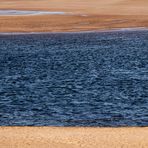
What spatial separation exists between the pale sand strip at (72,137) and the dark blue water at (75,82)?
206 centimetres

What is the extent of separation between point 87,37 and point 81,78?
84.0 feet

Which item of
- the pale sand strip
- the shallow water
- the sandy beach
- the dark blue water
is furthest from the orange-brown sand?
the pale sand strip

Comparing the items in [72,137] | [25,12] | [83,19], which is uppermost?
[72,137]

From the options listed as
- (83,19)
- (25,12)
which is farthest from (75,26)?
(25,12)

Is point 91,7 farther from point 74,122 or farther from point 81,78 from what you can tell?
point 74,122

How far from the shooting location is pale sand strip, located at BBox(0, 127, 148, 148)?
53.0 ft

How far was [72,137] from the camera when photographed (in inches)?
676

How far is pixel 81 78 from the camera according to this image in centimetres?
3170

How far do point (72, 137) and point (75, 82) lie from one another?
13.1m

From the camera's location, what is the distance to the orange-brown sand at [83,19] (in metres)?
Answer: 65.9

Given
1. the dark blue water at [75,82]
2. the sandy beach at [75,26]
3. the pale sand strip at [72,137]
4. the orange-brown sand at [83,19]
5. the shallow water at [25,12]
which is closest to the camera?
the pale sand strip at [72,137]

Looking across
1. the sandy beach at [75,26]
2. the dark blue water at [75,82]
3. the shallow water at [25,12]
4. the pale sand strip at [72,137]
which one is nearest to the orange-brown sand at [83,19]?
the sandy beach at [75,26]

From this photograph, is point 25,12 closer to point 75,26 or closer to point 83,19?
point 83,19

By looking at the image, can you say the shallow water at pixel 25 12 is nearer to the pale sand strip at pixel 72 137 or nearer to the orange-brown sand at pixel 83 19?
the orange-brown sand at pixel 83 19
